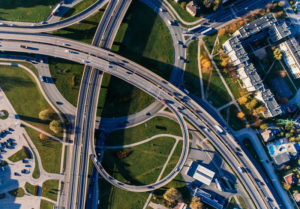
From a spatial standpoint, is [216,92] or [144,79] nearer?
[144,79]

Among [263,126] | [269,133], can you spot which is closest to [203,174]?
[263,126]

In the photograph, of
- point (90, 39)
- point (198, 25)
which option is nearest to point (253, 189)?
point (198, 25)

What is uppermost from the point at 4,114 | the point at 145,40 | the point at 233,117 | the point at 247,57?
the point at 145,40

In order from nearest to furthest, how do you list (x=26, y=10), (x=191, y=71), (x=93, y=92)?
1. (x=93, y=92)
2. (x=26, y=10)
3. (x=191, y=71)

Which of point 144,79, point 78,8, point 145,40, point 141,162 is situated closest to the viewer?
point 144,79

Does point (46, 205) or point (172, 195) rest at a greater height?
point (46, 205)

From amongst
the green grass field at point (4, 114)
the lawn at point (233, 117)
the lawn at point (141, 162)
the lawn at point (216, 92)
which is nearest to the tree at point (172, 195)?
the lawn at point (141, 162)

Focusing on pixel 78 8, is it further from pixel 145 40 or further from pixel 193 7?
pixel 193 7
